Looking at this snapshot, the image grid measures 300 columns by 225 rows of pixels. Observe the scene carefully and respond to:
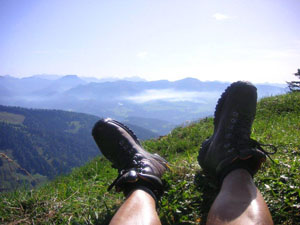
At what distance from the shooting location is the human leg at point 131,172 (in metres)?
1.68

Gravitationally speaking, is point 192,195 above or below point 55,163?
above

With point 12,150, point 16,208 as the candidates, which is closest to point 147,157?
point 16,208

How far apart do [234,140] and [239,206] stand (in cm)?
92

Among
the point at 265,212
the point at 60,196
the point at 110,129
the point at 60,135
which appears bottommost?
the point at 60,135

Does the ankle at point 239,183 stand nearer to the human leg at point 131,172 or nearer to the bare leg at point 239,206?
the bare leg at point 239,206

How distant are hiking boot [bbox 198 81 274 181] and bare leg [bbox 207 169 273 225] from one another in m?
0.23

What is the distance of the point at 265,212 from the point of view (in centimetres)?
146

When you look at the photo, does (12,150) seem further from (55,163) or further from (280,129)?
(280,129)

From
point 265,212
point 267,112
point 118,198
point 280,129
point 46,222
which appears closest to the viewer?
point 265,212

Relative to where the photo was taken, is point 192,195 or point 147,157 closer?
point 192,195

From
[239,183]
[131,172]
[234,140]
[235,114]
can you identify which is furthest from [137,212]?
[235,114]

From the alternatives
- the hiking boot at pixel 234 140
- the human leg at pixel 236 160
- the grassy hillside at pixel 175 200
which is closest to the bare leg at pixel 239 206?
the human leg at pixel 236 160

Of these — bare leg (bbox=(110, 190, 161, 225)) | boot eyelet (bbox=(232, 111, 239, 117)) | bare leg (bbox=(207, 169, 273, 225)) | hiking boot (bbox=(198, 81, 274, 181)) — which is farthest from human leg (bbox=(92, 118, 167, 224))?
boot eyelet (bbox=(232, 111, 239, 117))

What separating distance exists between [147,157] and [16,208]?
1.45 metres
